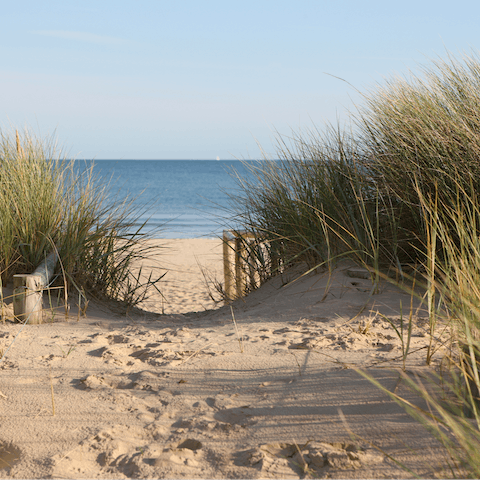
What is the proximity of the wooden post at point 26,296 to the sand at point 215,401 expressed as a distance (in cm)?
10

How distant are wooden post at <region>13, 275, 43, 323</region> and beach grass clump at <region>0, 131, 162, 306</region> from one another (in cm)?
28

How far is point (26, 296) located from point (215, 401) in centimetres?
184

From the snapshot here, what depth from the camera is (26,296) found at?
3.24m

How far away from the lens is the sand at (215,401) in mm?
1629

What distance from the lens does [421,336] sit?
8.71ft

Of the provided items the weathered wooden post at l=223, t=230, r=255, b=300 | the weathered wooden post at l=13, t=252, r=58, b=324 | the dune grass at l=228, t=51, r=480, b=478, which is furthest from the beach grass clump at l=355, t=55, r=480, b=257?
the weathered wooden post at l=13, t=252, r=58, b=324

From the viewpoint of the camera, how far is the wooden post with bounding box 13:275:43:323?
3.23 m

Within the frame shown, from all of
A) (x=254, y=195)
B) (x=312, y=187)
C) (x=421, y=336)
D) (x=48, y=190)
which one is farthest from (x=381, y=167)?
(x=48, y=190)

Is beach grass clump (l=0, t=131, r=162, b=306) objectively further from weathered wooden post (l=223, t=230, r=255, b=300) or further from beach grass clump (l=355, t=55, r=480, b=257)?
beach grass clump (l=355, t=55, r=480, b=257)

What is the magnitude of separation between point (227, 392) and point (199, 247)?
31.7 ft

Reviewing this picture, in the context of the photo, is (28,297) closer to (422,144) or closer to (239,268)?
(239,268)

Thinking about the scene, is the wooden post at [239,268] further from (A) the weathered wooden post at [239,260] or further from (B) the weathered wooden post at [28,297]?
(B) the weathered wooden post at [28,297]

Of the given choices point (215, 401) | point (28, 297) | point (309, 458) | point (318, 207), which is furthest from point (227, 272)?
point (309, 458)

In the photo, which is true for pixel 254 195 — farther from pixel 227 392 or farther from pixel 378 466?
pixel 378 466
